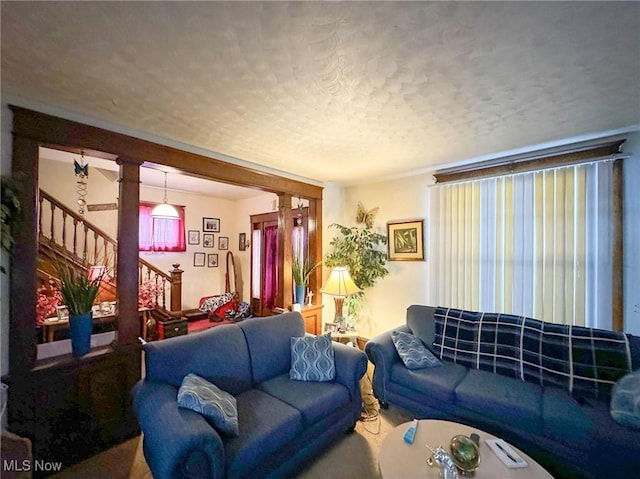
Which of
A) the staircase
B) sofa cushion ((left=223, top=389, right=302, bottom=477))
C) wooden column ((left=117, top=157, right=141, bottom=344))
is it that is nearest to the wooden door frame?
wooden column ((left=117, top=157, right=141, bottom=344))

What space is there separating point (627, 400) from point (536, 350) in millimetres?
568

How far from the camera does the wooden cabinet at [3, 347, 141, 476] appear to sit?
181 centimetres

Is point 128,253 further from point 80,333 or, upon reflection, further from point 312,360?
point 312,360

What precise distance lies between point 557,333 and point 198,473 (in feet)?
8.95

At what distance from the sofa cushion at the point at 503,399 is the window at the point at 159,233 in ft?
17.7

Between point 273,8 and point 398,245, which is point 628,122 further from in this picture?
point 273,8

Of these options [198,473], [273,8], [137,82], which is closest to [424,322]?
[198,473]

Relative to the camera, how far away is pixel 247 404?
187 cm

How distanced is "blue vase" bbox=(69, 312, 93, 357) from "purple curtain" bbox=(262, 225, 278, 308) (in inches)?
134

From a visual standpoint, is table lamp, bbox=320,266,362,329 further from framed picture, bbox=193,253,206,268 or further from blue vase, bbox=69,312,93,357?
framed picture, bbox=193,253,206,268

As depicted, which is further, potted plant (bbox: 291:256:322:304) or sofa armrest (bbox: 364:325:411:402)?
potted plant (bbox: 291:256:322:304)

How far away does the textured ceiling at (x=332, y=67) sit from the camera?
1.16m

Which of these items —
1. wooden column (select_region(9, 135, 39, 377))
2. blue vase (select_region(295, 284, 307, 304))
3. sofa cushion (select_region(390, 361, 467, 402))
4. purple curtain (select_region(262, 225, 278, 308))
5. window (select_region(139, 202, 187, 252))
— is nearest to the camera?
wooden column (select_region(9, 135, 39, 377))

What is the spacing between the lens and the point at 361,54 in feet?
4.58
